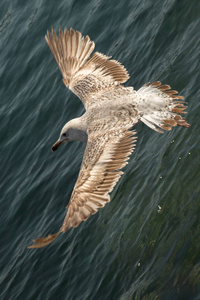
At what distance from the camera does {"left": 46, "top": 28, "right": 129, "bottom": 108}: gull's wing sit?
8797mm

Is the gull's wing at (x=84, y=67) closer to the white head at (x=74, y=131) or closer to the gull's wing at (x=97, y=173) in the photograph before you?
the white head at (x=74, y=131)

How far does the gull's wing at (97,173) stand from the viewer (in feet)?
19.6

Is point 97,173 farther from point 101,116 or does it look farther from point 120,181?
point 120,181

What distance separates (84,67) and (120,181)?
220 cm

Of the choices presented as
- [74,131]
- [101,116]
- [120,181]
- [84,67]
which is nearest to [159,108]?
[101,116]

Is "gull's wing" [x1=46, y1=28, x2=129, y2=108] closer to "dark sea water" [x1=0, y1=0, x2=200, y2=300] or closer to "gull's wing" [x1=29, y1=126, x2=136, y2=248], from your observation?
"dark sea water" [x1=0, y1=0, x2=200, y2=300]

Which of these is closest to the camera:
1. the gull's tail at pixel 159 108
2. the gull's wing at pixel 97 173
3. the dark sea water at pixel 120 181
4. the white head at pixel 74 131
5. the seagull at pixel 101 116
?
the gull's wing at pixel 97 173

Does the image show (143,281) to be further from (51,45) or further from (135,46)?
(135,46)

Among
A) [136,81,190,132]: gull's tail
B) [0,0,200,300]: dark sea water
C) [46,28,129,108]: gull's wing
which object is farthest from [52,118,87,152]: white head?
[0,0,200,300]: dark sea water

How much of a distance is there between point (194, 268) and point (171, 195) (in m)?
1.42

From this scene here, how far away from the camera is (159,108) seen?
7430 millimetres

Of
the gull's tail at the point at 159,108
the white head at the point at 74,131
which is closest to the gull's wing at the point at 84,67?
the white head at the point at 74,131

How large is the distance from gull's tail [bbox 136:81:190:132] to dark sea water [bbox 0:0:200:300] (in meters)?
0.49

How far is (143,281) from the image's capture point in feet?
21.4
